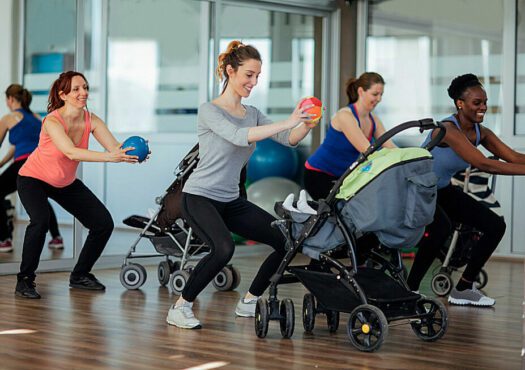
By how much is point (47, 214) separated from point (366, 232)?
83.7 inches

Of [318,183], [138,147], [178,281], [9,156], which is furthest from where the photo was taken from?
[9,156]

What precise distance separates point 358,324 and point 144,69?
13.4 ft

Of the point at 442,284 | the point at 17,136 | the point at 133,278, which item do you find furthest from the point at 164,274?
the point at 17,136

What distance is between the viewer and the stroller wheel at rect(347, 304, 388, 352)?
155 inches

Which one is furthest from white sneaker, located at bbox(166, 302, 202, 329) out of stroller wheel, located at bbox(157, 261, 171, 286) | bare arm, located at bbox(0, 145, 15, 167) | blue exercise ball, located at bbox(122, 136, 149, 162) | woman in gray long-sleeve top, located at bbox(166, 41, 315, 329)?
bare arm, located at bbox(0, 145, 15, 167)

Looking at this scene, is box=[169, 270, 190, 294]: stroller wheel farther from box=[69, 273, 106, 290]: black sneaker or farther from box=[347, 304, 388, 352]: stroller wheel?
box=[347, 304, 388, 352]: stroller wheel

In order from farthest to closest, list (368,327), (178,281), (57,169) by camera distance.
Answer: (178,281)
(57,169)
(368,327)

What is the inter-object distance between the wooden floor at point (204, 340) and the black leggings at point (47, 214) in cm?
25

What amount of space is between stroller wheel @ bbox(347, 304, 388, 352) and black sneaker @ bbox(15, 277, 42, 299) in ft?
7.08

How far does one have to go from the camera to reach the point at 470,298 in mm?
5469

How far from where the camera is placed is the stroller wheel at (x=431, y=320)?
421cm

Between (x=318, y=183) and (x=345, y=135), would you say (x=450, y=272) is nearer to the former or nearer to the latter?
(x=318, y=183)

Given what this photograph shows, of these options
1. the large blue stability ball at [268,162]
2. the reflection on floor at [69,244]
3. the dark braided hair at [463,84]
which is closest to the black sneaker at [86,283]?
the reflection on floor at [69,244]

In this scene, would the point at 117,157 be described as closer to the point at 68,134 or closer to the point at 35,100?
the point at 68,134
